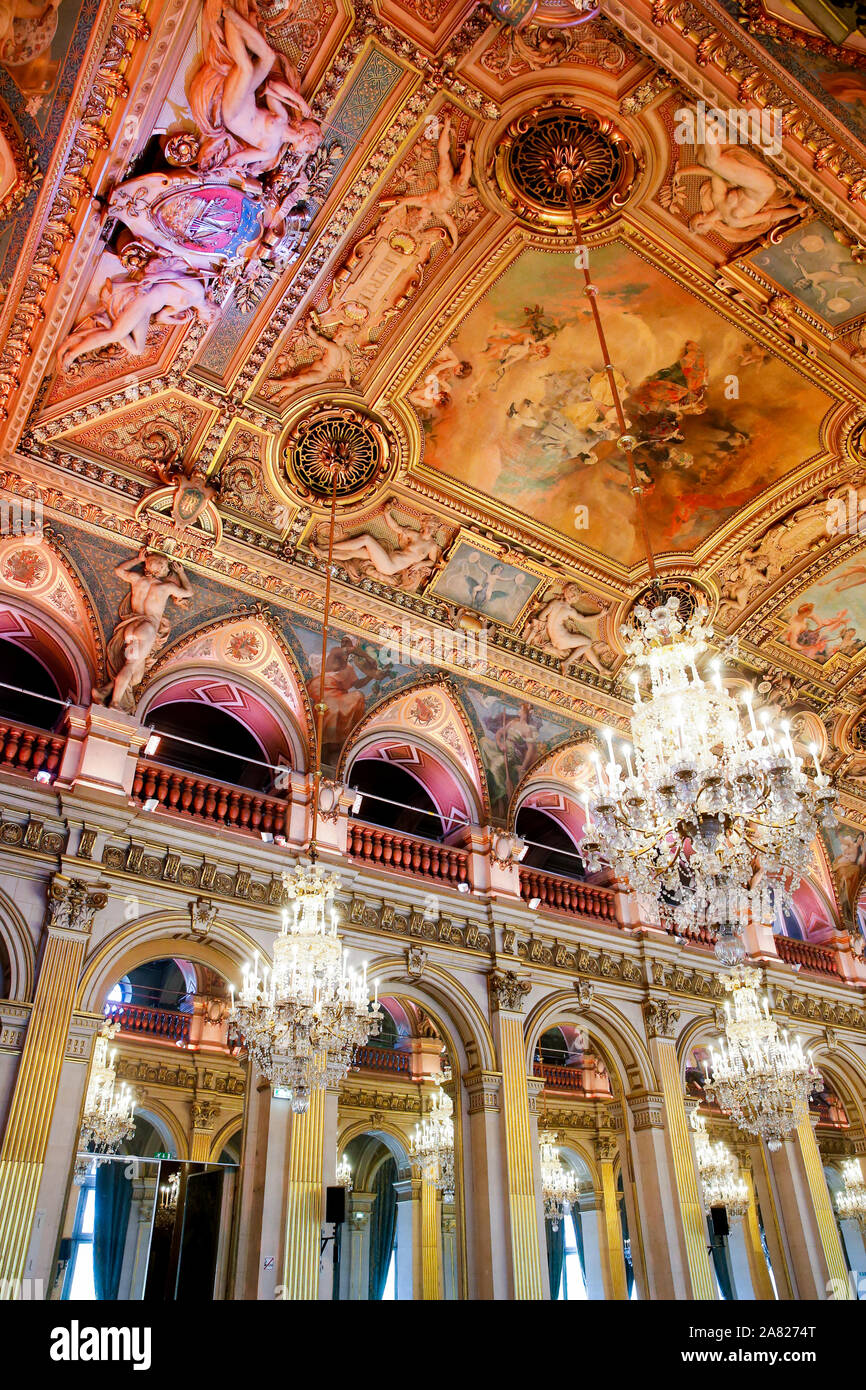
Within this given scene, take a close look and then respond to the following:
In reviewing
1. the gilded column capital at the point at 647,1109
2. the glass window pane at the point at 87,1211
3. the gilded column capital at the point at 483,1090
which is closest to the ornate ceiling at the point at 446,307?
the gilded column capital at the point at 483,1090

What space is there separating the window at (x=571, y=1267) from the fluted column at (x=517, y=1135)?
12969 mm

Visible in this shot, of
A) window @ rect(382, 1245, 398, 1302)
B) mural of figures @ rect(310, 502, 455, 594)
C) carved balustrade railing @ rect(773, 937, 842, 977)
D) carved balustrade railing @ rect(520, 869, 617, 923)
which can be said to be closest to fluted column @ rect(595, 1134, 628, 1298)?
window @ rect(382, 1245, 398, 1302)

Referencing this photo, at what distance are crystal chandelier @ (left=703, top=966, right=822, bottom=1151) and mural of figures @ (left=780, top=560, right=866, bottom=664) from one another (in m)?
5.63

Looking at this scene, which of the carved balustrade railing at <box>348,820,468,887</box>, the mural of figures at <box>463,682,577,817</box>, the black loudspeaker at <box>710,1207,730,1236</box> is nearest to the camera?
the carved balustrade railing at <box>348,820,468,887</box>

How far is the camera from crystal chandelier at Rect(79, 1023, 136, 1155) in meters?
13.4

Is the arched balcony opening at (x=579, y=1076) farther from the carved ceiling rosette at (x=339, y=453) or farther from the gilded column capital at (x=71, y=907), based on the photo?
the carved ceiling rosette at (x=339, y=453)

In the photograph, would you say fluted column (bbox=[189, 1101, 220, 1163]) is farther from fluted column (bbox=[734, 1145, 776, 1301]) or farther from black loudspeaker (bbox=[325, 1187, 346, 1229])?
fluted column (bbox=[734, 1145, 776, 1301])

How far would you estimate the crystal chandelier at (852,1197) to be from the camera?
18.8m

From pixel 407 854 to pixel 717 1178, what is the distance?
1247 cm

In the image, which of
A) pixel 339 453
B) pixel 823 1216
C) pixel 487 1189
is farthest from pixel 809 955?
pixel 339 453
